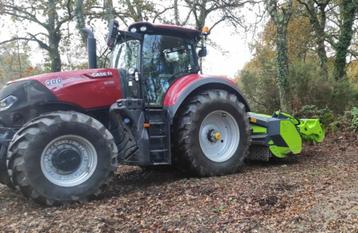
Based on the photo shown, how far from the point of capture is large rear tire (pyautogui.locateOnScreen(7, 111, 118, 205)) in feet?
17.0

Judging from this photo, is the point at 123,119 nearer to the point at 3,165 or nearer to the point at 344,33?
the point at 3,165

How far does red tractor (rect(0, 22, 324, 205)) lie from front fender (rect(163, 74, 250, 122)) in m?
0.02

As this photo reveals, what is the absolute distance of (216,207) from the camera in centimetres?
491

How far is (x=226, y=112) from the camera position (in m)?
7.16

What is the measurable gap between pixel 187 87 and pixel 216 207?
2.30 m

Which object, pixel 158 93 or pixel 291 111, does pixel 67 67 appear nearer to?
pixel 291 111

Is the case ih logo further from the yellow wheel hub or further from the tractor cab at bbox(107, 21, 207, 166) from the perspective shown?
the yellow wheel hub

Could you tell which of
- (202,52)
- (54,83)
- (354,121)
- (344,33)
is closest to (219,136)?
(202,52)

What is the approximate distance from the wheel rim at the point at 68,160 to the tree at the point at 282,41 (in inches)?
299

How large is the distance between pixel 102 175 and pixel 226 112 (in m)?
2.39

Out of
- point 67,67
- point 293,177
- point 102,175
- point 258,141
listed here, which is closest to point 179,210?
point 102,175

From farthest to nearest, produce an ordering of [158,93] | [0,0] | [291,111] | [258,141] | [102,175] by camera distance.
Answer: [0,0] → [291,111] → [258,141] → [158,93] → [102,175]

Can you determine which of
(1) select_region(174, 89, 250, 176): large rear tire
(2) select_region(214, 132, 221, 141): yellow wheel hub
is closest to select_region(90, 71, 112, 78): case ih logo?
(1) select_region(174, 89, 250, 176): large rear tire

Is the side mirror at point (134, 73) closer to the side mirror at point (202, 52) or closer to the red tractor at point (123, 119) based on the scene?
the red tractor at point (123, 119)
